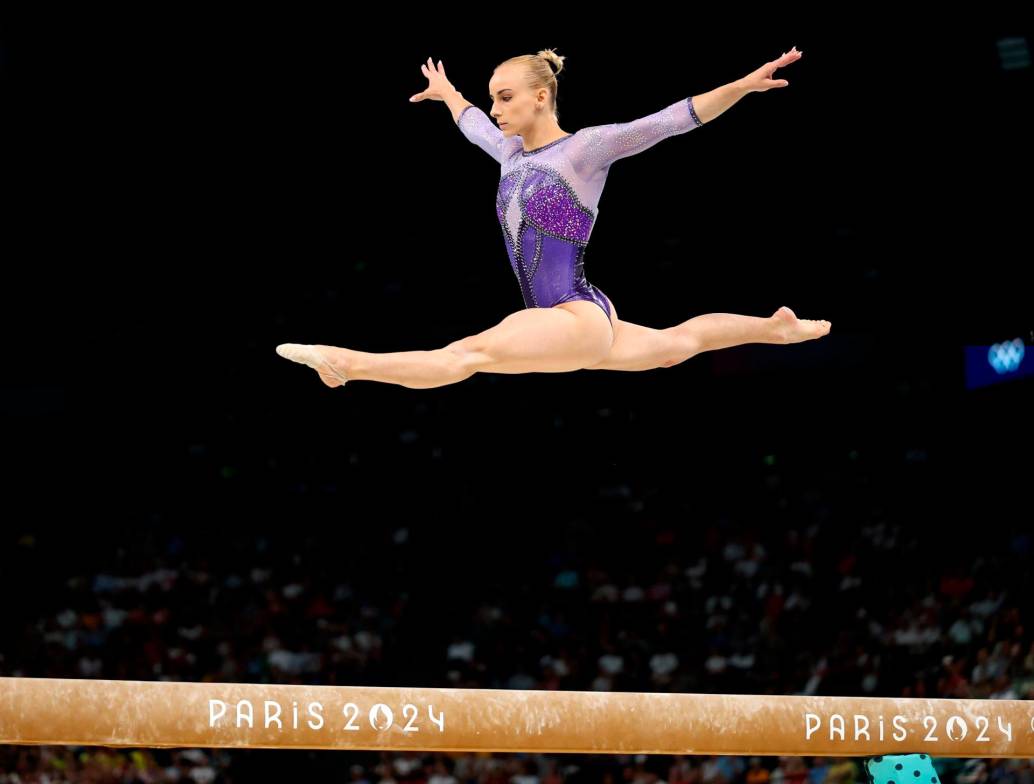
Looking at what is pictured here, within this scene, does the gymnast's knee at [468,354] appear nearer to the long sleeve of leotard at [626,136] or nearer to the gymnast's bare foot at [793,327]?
the long sleeve of leotard at [626,136]

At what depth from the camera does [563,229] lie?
16.1 feet

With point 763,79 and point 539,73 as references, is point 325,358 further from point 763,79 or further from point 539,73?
point 763,79

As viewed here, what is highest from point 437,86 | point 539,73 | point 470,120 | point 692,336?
point 437,86

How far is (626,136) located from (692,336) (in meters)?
0.80

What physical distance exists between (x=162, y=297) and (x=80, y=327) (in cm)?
67

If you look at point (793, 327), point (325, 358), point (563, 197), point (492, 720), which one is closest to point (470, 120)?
point (563, 197)

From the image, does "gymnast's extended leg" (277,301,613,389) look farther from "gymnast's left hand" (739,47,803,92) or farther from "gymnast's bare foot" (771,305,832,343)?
"gymnast's left hand" (739,47,803,92)

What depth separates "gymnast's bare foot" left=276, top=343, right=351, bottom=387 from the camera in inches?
165

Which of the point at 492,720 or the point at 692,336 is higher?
the point at 692,336

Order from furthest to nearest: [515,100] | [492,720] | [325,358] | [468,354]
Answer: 1. [492,720]
2. [515,100]
3. [468,354]
4. [325,358]

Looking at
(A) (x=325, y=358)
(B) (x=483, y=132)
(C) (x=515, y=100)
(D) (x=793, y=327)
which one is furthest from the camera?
(B) (x=483, y=132)

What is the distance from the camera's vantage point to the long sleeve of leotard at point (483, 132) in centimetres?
529

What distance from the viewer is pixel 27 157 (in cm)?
1011

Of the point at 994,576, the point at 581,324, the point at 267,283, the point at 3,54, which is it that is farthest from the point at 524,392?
the point at 581,324
